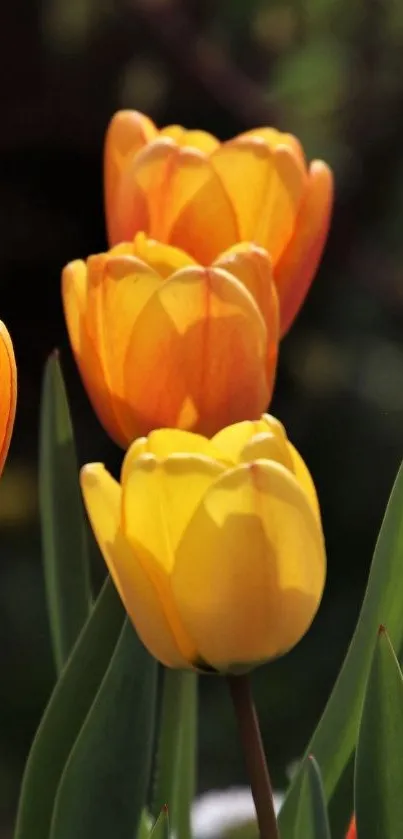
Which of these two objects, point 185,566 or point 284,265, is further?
point 284,265

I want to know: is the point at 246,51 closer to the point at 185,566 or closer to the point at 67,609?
the point at 67,609

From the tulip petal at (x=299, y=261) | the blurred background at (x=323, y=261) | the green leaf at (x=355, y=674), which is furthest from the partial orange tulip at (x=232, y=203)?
the blurred background at (x=323, y=261)

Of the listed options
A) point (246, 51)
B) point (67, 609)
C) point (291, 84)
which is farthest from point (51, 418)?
point (246, 51)

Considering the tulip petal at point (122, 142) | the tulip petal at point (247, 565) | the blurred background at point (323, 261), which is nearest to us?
the tulip petal at point (247, 565)

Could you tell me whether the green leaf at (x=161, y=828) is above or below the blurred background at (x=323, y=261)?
above

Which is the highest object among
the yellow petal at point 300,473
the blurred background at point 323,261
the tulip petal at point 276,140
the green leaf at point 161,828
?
the tulip petal at point 276,140

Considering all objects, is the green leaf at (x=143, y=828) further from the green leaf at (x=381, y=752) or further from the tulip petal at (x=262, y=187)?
the tulip petal at (x=262, y=187)

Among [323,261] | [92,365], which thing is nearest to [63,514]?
[92,365]

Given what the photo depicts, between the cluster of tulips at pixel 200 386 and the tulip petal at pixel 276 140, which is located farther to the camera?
the tulip petal at pixel 276 140
